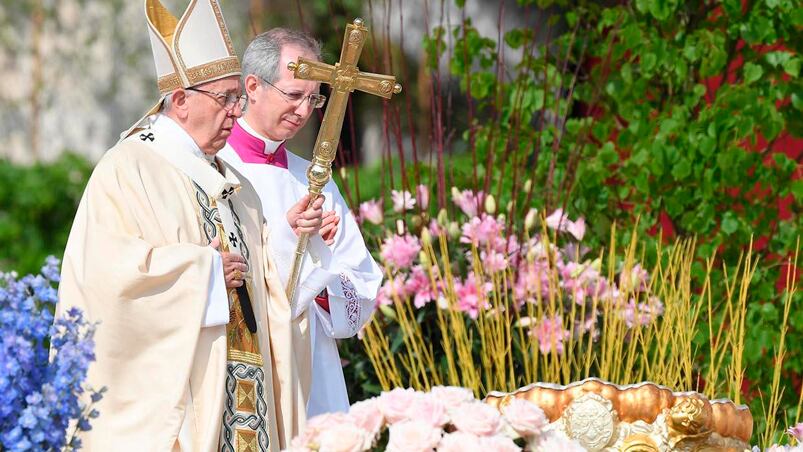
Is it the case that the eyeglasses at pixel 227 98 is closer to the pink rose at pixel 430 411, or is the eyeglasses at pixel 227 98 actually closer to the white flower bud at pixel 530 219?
the pink rose at pixel 430 411

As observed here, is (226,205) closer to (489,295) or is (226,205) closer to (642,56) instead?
(489,295)

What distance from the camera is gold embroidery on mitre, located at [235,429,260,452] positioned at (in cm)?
363

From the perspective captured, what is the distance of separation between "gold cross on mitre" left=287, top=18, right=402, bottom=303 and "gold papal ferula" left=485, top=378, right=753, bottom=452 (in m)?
1.07

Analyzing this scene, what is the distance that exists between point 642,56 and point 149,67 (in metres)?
7.10

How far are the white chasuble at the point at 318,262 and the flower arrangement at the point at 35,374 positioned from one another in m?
1.46

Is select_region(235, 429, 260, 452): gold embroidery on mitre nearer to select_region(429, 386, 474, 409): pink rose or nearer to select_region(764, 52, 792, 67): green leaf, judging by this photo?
select_region(429, 386, 474, 409): pink rose

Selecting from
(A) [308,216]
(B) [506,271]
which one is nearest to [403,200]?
(B) [506,271]

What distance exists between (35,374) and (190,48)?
1471mm

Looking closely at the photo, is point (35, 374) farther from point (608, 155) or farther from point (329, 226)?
point (608, 155)

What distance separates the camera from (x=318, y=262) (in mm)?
3941

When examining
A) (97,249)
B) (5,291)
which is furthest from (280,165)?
(5,291)

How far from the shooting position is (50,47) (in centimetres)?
1238

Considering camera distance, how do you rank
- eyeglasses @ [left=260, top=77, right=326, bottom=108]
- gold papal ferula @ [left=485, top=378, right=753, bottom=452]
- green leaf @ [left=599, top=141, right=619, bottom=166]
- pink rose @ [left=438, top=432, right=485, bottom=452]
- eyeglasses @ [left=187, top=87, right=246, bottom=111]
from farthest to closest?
green leaf @ [left=599, top=141, right=619, bottom=166]
eyeglasses @ [left=260, top=77, right=326, bottom=108]
eyeglasses @ [left=187, top=87, right=246, bottom=111]
gold papal ferula @ [left=485, top=378, right=753, bottom=452]
pink rose @ [left=438, top=432, right=485, bottom=452]

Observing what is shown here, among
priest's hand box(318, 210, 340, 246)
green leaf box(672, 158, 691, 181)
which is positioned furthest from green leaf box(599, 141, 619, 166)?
priest's hand box(318, 210, 340, 246)
